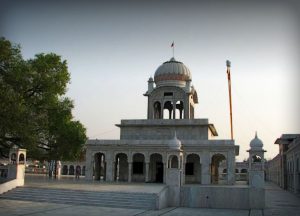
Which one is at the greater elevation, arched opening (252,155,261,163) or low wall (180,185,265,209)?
arched opening (252,155,261,163)

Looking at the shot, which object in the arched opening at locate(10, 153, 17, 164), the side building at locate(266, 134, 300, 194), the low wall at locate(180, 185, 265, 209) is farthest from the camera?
the side building at locate(266, 134, 300, 194)

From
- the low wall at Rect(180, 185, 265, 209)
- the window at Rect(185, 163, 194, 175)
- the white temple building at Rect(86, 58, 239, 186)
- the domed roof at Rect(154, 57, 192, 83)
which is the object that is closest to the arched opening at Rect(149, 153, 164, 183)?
the white temple building at Rect(86, 58, 239, 186)

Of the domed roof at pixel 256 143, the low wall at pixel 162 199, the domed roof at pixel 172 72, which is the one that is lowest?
the low wall at pixel 162 199

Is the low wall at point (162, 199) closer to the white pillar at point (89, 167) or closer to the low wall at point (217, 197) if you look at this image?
the low wall at point (217, 197)

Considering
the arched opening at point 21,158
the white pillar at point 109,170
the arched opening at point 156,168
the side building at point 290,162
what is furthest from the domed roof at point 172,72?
the arched opening at point 21,158

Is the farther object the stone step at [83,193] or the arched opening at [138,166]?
the arched opening at [138,166]

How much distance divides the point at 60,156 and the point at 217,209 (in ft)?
55.2

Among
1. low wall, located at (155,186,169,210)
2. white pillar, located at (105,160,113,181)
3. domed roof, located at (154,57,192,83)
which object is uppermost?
domed roof, located at (154,57,192,83)

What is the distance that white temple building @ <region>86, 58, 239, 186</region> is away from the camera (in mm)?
31781

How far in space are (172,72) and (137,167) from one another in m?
10.9

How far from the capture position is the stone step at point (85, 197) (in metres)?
19.9

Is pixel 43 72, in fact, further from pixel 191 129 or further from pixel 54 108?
pixel 191 129

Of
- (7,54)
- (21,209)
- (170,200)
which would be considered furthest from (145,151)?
(21,209)

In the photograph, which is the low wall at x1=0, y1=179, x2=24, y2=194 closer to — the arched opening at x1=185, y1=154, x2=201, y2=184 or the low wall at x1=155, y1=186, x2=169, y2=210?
the low wall at x1=155, y1=186, x2=169, y2=210
